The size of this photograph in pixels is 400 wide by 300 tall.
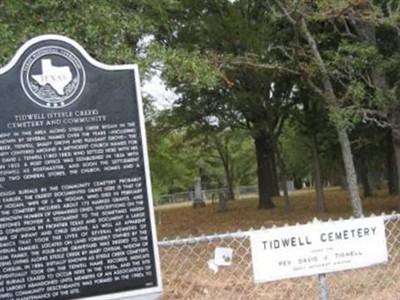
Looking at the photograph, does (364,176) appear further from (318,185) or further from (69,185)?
(69,185)

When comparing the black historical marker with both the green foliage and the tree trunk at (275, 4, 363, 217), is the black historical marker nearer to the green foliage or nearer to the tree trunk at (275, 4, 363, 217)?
the green foliage

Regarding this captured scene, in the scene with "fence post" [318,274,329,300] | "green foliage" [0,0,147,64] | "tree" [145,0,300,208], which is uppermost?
"tree" [145,0,300,208]

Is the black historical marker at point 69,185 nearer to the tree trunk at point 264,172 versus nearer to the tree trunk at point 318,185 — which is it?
the tree trunk at point 318,185

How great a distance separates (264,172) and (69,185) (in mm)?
24131

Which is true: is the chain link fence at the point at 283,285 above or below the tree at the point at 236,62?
below

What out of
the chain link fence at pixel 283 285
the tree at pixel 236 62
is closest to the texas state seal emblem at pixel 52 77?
the chain link fence at pixel 283 285

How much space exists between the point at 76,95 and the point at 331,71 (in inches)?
394

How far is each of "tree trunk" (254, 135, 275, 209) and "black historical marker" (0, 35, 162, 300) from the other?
73.8 feet

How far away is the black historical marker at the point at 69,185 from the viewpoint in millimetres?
3934

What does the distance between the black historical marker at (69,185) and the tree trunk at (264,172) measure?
22502mm

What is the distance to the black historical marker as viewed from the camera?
3934 millimetres

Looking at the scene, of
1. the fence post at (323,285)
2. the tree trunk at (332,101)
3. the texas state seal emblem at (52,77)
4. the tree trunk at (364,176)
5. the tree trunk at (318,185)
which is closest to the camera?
the texas state seal emblem at (52,77)

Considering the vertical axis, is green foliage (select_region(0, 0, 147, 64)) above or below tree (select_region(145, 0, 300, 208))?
below

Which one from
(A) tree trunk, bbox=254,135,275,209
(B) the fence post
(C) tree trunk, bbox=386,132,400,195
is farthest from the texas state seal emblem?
(C) tree trunk, bbox=386,132,400,195
